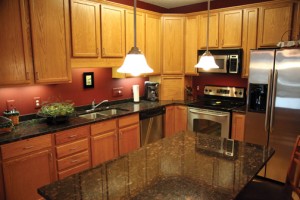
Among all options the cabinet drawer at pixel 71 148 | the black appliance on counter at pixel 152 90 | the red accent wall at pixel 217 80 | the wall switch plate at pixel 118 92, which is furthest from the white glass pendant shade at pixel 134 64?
the red accent wall at pixel 217 80

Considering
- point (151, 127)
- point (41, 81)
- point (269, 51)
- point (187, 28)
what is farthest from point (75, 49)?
point (269, 51)

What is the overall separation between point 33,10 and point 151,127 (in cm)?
229

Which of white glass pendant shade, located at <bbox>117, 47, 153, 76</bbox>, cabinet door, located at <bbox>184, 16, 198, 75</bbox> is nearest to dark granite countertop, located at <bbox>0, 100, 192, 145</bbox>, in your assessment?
cabinet door, located at <bbox>184, 16, 198, 75</bbox>

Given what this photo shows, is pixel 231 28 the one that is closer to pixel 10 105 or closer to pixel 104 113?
pixel 104 113

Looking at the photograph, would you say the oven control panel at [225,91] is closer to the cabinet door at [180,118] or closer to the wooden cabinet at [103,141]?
the cabinet door at [180,118]

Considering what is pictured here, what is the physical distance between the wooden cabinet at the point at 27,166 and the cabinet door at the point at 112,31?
1.52 metres

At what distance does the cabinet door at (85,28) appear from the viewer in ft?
9.79

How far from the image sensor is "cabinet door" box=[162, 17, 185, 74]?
13.6ft

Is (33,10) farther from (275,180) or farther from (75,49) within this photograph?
(275,180)

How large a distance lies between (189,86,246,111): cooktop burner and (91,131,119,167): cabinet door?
1481mm

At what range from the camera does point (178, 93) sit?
4395 millimetres

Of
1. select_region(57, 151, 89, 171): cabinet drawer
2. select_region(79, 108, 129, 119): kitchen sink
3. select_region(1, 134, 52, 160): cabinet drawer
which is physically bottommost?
select_region(57, 151, 89, 171): cabinet drawer

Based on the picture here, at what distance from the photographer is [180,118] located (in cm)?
414

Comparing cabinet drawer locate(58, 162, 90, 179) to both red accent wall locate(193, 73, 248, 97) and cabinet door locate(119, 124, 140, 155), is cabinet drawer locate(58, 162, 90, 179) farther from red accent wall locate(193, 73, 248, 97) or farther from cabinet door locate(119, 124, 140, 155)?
red accent wall locate(193, 73, 248, 97)
